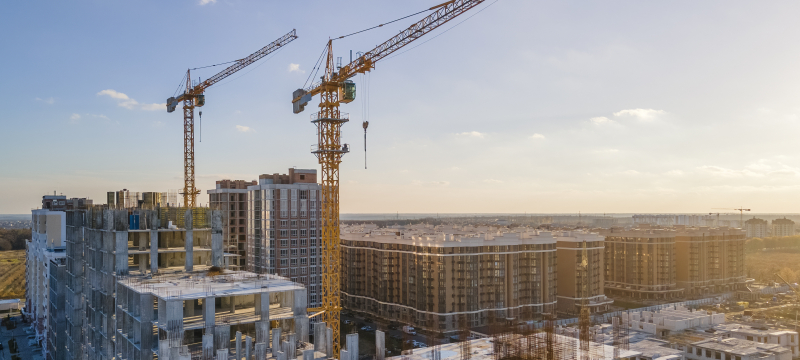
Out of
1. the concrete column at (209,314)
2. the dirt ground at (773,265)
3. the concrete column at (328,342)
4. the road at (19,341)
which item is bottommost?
the dirt ground at (773,265)

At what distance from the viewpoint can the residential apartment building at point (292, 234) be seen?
6462 cm

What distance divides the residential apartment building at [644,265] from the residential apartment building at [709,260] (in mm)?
2286

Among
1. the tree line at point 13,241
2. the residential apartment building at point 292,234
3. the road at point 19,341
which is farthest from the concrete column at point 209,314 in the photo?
the tree line at point 13,241

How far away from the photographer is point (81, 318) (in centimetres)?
4034

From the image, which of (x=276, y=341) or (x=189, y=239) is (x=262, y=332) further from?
(x=189, y=239)

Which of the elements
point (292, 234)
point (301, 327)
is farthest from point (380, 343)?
point (292, 234)

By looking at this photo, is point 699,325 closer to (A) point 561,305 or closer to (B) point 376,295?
(A) point 561,305

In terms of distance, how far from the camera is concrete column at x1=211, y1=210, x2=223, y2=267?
35.3m

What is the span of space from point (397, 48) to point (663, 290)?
75897mm

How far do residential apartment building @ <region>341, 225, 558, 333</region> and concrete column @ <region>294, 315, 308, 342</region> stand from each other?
Result: 45.4 m

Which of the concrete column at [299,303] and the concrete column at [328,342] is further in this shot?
the concrete column at [299,303]

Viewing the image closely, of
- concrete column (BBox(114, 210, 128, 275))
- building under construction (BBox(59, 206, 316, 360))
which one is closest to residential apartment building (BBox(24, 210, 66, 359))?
building under construction (BBox(59, 206, 316, 360))

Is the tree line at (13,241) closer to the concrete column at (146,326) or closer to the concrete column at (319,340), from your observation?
the concrete column at (146,326)

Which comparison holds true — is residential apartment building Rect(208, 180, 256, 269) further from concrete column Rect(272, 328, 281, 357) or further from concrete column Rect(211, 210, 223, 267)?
concrete column Rect(272, 328, 281, 357)
